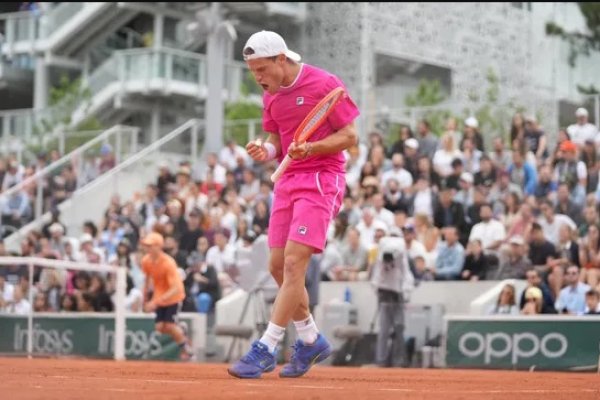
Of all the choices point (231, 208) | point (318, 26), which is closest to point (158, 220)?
point (231, 208)

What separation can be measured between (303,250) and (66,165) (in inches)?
798

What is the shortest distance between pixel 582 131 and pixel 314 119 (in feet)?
44.6

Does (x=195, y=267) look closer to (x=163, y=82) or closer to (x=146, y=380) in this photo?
(x=146, y=380)

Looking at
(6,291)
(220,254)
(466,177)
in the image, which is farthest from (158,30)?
(6,291)

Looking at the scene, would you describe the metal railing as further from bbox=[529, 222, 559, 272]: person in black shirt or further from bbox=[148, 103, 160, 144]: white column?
bbox=[148, 103, 160, 144]: white column

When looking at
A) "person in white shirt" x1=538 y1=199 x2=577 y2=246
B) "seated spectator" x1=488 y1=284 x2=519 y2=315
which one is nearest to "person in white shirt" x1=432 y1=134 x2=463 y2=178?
"person in white shirt" x1=538 y1=199 x2=577 y2=246

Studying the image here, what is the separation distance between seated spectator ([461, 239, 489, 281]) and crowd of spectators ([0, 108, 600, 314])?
0.06ft

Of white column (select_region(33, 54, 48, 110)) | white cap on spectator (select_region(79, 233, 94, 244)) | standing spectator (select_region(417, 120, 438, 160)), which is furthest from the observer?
white column (select_region(33, 54, 48, 110))

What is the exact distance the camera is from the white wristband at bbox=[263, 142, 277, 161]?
38.5 ft

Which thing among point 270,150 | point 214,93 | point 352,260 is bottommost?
point 352,260

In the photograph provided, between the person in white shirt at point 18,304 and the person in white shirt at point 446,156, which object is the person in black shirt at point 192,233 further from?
the person in white shirt at point 18,304

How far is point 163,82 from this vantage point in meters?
46.0

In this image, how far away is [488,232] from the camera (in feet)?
73.3

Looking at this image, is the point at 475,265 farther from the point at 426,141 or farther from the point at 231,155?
the point at 231,155
